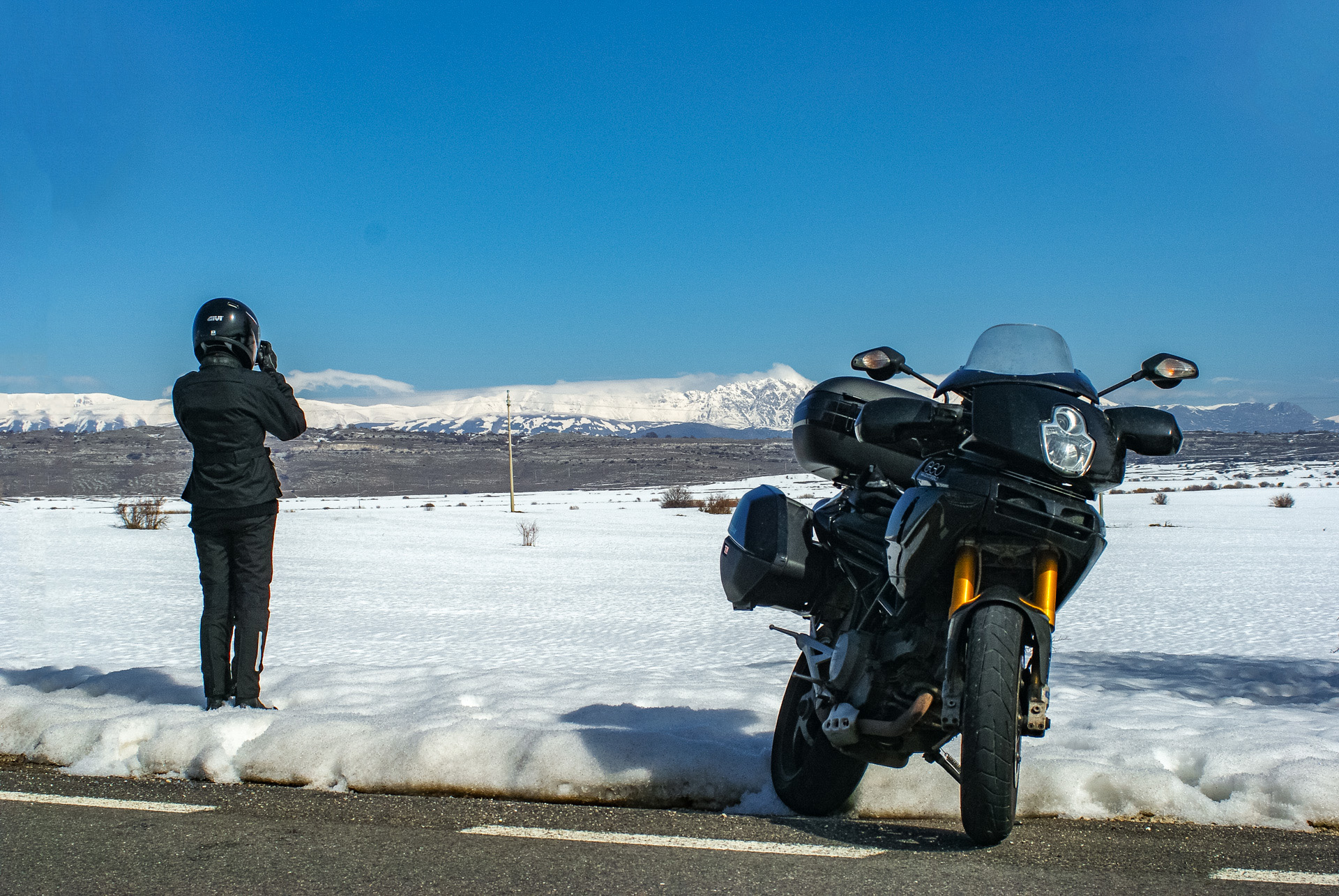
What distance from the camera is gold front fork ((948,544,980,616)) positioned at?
2.75m

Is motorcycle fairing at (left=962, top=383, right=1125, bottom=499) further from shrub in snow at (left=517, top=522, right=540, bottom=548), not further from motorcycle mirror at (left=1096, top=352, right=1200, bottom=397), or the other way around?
shrub in snow at (left=517, top=522, right=540, bottom=548)

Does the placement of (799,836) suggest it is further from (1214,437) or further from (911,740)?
(1214,437)

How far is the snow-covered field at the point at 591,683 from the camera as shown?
3.60m

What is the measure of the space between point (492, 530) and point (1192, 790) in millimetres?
22915

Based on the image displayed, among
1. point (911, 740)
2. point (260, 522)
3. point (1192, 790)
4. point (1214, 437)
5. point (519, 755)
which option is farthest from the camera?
point (1214, 437)

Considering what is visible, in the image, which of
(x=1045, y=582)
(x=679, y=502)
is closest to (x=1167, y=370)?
(x=1045, y=582)

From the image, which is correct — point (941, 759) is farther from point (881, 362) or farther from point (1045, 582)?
point (881, 362)

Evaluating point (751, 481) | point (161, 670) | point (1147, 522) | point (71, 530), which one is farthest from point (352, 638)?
point (751, 481)

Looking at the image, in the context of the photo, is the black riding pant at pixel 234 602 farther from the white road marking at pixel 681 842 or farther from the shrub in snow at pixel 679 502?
the shrub in snow at pixel 679 502

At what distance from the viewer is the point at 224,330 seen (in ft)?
16.1

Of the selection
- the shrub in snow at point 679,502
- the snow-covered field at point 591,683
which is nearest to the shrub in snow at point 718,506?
the shrub in snow at point 679,502

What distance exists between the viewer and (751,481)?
61.2 m

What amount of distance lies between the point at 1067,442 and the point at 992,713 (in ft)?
2.51

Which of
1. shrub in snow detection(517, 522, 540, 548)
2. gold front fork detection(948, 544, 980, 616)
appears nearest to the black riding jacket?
gold front fork detection(948, 544, 980, 616)
